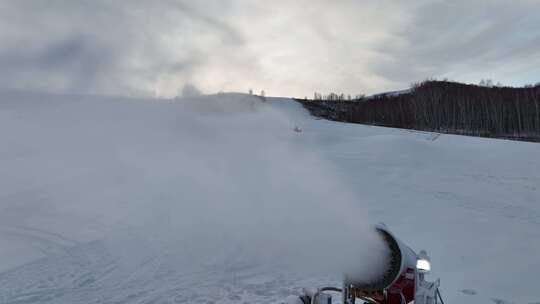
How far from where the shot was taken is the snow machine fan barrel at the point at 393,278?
362 cm

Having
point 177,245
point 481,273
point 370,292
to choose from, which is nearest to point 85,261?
point 177,245

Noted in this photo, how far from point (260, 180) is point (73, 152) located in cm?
1048

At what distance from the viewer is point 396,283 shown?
3668mm

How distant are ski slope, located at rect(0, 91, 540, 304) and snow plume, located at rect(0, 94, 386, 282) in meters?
0.05

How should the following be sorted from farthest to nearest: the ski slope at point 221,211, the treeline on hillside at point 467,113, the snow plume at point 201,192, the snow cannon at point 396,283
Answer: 1. the treeline on hillside at point 467,113
2. the snow plume at point 201,192
3. the ski slope at point 221,211
4. the snow cannon at point 396,283

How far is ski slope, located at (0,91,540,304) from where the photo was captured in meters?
6.42

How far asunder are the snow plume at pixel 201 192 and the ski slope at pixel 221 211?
2.0 inches

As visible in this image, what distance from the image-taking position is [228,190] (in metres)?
12.0

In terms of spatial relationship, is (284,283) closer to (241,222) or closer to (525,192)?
(241,222)

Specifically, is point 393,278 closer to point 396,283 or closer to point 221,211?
point 396,283

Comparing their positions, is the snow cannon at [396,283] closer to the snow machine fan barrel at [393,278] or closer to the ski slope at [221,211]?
the snow machine fan barrel at [393,278]

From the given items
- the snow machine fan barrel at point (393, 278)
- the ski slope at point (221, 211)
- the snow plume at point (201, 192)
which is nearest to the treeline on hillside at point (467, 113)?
the ski slope at point (221, 211)

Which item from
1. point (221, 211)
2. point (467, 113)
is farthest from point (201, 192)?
point (467, 113)

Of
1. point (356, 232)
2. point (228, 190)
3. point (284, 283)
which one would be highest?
point (356, 232)
